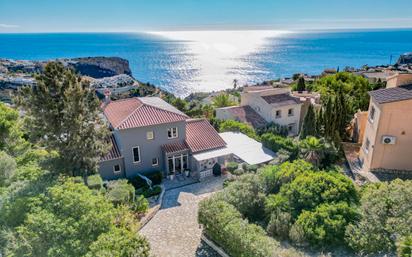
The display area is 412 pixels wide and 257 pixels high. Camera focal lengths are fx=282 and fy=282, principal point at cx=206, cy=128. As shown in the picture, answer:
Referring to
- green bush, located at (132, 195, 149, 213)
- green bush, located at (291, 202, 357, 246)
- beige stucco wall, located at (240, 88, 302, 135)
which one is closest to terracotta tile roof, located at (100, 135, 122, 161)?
green bush, located at (132, 195, 149, 213)

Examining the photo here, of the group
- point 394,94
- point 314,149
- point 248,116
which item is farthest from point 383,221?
point 248,116

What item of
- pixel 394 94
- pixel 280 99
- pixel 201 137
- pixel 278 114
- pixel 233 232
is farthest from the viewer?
pixel 280 99

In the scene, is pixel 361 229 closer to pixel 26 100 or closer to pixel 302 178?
pixel 302 178

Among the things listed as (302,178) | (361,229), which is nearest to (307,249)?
(361,229)

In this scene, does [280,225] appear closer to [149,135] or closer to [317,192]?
[317,192]

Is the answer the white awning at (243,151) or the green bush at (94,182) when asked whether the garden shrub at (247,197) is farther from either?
the green bush at (94,182)

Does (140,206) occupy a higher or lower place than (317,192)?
lower

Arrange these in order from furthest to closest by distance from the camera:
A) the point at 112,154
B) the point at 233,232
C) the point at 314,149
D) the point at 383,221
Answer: the point at 112,154
the point at 314,149
the point at 383,221
the point at 233,232
